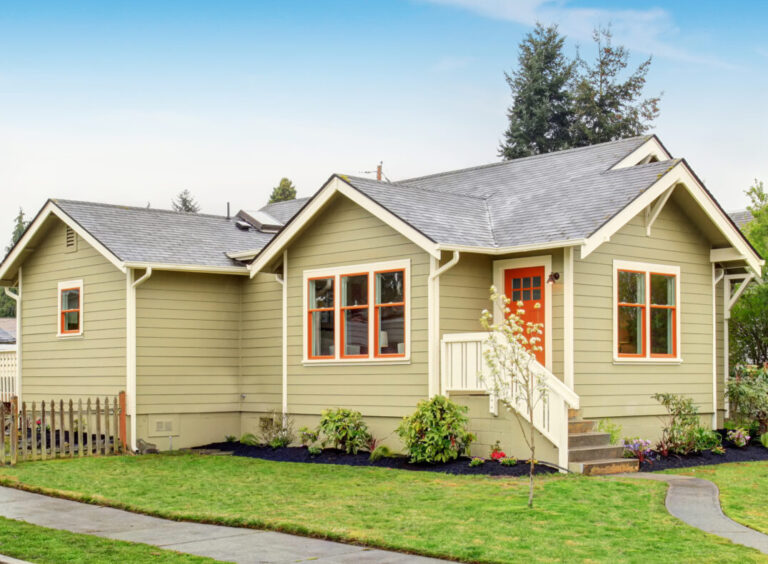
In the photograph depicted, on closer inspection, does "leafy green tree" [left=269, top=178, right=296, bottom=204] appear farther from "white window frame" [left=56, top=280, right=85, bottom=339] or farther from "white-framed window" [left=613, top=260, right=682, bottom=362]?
"white-framed window" [left=613, top=260, right=682, bottom=362]

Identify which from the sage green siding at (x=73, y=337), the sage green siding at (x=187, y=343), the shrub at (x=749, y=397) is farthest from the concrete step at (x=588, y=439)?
the sage green siding at (x=73, y=337)

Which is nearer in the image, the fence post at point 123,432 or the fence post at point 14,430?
the fence post at point 14,430

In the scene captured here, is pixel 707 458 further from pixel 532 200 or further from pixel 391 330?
pixel 391 330

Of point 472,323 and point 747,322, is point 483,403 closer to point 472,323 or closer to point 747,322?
point 472,323

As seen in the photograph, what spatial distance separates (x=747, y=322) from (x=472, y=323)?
8090 mm

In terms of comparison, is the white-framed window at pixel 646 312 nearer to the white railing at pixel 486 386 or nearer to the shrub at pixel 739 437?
the shrub at pixel 739 437

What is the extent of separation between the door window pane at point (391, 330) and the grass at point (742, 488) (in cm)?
482

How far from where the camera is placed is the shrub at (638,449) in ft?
49.2

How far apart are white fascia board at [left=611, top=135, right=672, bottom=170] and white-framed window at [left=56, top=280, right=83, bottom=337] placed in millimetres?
11237

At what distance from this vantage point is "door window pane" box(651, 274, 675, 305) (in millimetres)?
16875

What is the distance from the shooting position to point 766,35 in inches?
696

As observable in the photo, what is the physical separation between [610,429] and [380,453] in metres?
3.77

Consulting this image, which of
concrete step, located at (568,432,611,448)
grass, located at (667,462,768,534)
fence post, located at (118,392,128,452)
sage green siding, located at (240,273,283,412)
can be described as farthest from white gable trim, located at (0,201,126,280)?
grass, located at (667,462,768,534)

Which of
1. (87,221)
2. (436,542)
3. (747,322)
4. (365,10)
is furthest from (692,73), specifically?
(436,542)
